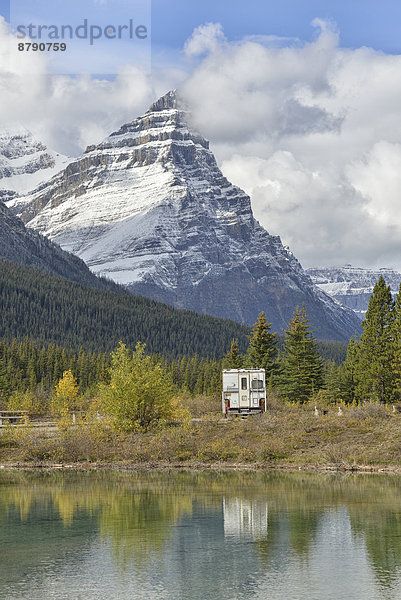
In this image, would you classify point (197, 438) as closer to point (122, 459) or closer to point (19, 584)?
point (122, 459)

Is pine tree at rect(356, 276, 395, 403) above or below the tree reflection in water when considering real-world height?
above

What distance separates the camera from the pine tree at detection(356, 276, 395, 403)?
71875 millimetres

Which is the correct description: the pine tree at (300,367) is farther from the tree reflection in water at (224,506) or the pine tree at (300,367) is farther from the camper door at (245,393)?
the tree reflection in water at (224,506)

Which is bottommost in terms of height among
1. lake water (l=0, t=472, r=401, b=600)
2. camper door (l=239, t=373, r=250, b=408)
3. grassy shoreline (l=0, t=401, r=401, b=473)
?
lake water (l=0, t=472, r=401, b=600)

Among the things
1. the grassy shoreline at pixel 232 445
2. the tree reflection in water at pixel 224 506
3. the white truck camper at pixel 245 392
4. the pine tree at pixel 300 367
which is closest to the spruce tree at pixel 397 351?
the pine tree at pixel 300 367

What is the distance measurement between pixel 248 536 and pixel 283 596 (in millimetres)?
7674

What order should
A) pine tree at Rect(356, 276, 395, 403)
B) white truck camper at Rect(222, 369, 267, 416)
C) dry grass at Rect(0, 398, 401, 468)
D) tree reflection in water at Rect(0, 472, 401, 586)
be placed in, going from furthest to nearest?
pine tree at Rect(356, 276, 395, 403) → white truck camper at Rect(222, 369, 267, 416) → dry grass at Rect(0, 398, 401, 468) → tree reflection in water at Rect(0, 472, 401, 586)

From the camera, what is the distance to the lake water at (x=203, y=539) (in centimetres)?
2069

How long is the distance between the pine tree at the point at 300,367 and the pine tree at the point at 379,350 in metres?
5.48

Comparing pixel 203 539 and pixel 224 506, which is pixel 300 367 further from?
pixel 203 539

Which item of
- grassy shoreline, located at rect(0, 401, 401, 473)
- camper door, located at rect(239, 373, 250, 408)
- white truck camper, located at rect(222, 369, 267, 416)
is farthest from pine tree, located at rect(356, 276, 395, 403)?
grassy shoreline, located at rect(0, 401, 401, 473)

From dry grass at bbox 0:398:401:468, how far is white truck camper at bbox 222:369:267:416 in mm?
6608

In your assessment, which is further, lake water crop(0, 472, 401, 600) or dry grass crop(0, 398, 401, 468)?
dry grass crop(0, 398, 401, 468)

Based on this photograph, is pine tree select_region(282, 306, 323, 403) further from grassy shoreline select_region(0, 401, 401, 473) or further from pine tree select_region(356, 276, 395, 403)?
grassy shoreline select_region(0, 401, 401, 473)
